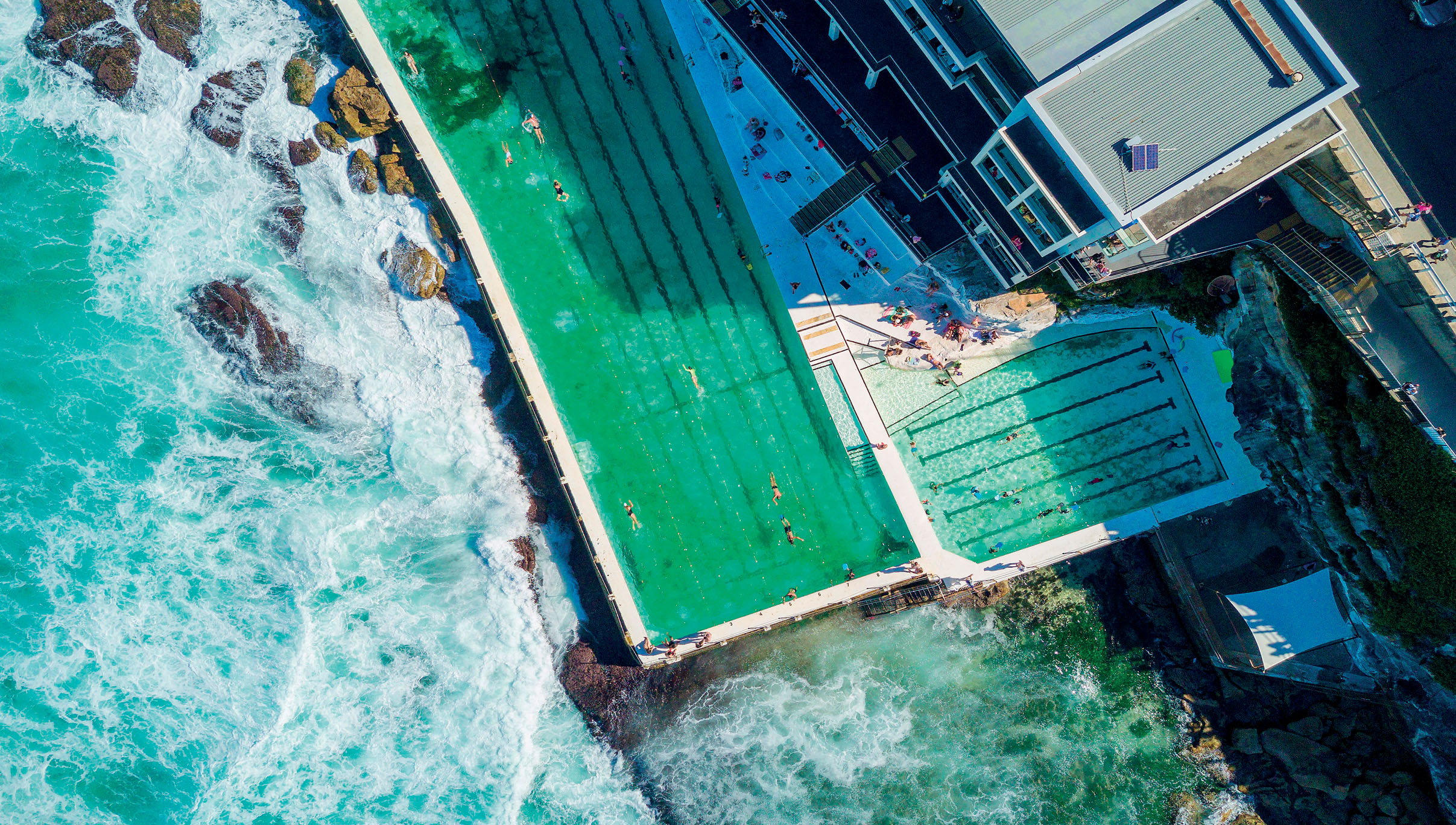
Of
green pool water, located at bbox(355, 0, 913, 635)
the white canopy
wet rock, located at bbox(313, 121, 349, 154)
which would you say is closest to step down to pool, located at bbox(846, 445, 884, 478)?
green pool water, located at bbox(355, 0, 913, 635)

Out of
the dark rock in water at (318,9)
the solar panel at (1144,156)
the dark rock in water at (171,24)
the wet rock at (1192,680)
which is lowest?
the wet rock at (1192,680)

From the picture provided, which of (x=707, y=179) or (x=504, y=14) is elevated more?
(x=504, y=14)

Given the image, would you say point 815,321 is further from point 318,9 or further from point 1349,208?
point 318,9

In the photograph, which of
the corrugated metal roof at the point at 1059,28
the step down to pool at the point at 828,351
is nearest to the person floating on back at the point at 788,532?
the step down to pool at the point at 828,351

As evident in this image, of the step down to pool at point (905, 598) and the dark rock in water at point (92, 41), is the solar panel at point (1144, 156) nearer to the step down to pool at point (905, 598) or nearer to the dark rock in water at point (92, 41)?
the step down to pool at point (905, 598)

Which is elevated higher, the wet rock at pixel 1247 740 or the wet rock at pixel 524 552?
the wet rock at pixel 524 552

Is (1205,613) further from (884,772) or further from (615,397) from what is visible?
(615,397)

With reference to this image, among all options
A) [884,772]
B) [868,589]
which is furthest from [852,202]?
[884,772]
